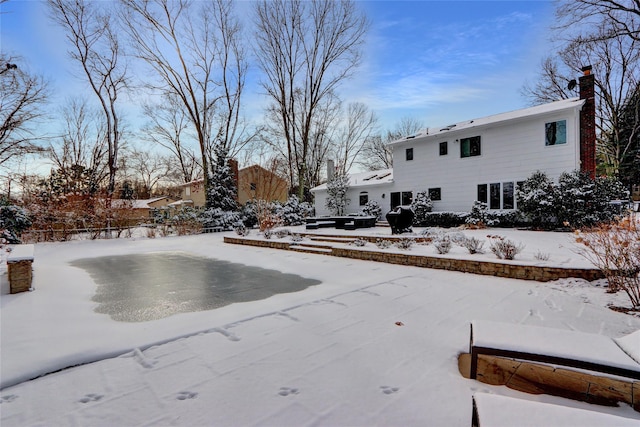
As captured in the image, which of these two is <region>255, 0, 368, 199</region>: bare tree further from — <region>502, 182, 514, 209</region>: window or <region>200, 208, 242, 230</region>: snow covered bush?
<region>502, 182, 514, 209</region>: window

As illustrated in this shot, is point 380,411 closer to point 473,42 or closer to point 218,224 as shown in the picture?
point 473,42

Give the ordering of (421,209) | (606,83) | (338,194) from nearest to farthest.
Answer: (421,209) → (338,194) → (606,83)

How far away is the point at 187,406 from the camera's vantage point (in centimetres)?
212

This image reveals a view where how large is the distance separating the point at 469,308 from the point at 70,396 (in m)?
4.36

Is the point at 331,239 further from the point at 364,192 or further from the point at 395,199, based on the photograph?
the point at 364,192

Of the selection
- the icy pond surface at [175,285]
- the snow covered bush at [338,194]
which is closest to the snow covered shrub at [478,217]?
the snow covered bush at [338,194]

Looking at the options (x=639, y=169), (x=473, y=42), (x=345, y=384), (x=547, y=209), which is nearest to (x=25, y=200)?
(x=345, y=384)

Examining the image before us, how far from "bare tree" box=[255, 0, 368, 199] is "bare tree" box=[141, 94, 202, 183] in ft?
23.7

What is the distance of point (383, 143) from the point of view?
104ft

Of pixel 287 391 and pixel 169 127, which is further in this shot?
pixel 169 127

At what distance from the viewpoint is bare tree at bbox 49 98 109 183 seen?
77.2 feet

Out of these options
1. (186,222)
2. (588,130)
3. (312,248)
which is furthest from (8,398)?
(588,130)

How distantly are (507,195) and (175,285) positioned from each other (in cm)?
1328

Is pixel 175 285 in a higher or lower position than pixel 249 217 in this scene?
lower
